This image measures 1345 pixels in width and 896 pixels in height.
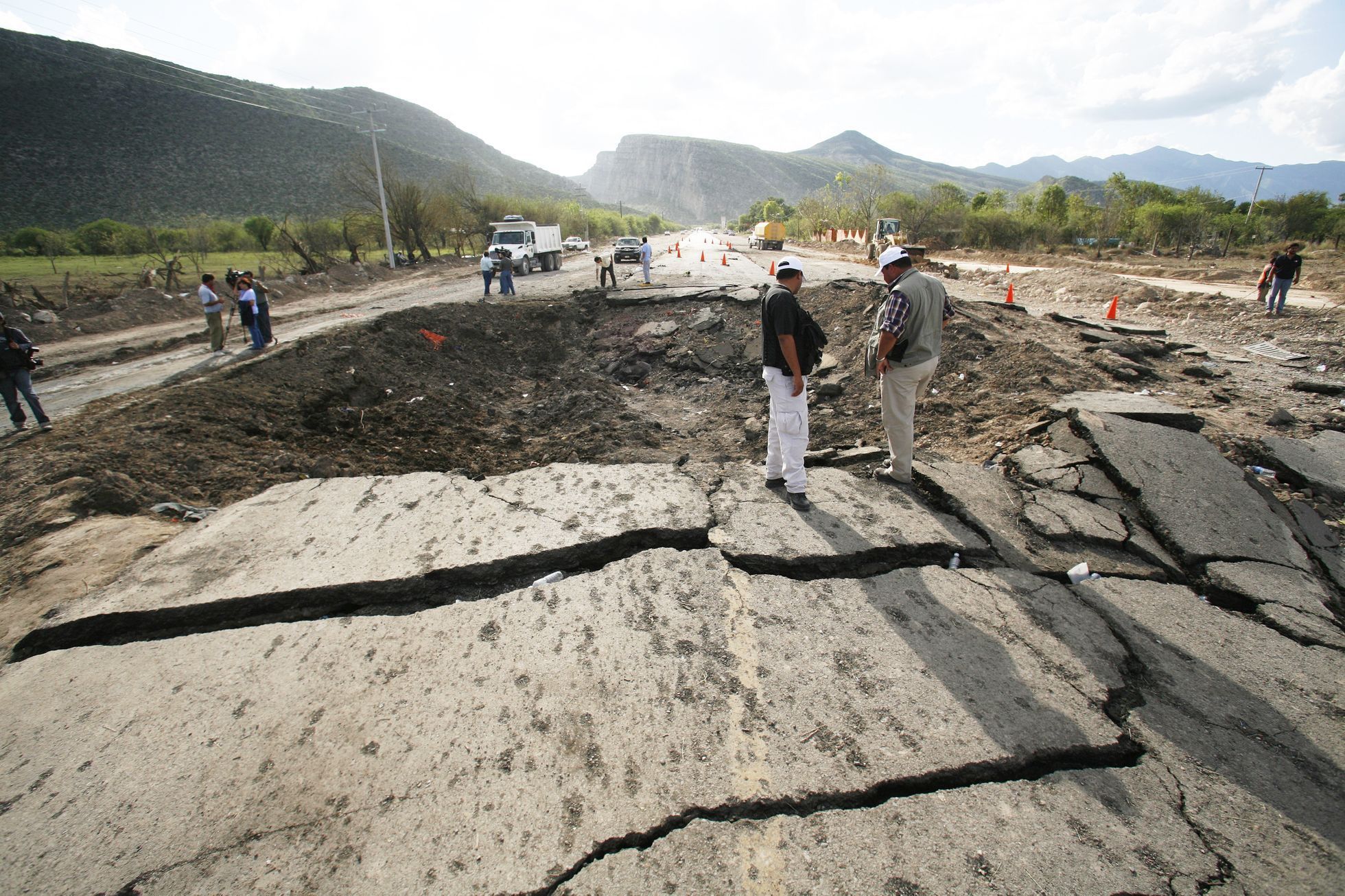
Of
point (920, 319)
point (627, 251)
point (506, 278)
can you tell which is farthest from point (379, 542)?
point (627, 251)

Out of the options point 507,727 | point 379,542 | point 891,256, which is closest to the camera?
point 507,727

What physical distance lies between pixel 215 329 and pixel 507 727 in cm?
1133

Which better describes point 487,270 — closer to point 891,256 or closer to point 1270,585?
point 891,256

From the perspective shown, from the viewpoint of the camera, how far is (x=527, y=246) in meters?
→ 23.9

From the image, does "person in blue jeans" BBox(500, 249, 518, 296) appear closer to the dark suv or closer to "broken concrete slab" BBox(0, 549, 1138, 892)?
the dark suv

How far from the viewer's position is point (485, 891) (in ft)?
5.40

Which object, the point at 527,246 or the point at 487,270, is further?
the point at 527,246

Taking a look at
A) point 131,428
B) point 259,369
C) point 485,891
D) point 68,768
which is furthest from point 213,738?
point 259,369

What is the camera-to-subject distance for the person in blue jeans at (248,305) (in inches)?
366

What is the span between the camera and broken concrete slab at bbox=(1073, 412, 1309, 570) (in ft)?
11.1

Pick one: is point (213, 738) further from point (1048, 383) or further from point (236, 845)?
point (1048, 383)

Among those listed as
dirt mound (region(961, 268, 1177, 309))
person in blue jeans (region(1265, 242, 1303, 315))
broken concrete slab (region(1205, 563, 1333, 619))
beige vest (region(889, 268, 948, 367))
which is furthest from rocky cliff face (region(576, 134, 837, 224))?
broken concrete slab (region(1205, 563, 1333, 619))

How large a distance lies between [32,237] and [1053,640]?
169ft

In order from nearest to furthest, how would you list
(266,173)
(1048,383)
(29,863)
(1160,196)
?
(29,863) < (1048,383) < (1160,196) < (266,173)
